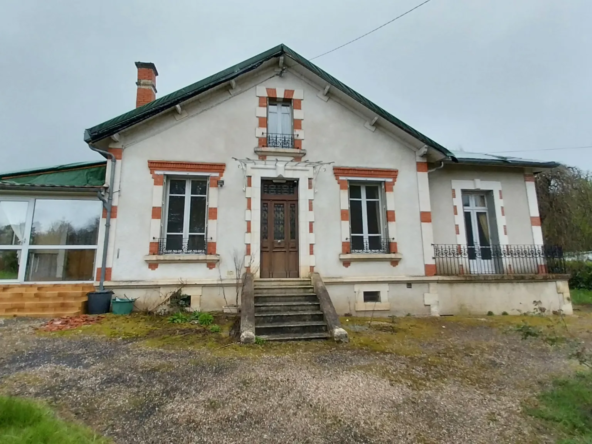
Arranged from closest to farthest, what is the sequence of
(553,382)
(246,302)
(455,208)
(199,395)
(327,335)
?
1. (199,395)
2. (553,382)
3. (327,335)
4. (246,302)
5. (455,208)

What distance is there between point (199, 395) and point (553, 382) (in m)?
3.95

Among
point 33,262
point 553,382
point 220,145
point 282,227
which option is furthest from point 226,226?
point 553,382

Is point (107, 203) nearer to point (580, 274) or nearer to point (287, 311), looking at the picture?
point (287, 311)

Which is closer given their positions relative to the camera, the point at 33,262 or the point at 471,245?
the point at 33,262

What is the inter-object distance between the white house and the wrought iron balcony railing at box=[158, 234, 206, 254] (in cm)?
2

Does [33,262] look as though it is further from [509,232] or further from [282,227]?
[509,232]

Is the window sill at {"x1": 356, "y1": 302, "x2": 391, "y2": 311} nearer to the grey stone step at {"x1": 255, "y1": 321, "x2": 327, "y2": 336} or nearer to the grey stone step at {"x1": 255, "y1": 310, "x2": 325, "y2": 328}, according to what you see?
the grey stone step at {"x1": 255, "y1": 310, "x2": 325, "y2": 328}

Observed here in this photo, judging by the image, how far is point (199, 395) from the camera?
3.21 m

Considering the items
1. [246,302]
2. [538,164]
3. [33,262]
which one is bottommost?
[246,302]

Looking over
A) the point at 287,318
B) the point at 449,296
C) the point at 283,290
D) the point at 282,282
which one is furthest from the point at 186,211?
the point at 449,296

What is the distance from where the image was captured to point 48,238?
7.33m

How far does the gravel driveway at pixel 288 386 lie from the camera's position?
2.67 metres

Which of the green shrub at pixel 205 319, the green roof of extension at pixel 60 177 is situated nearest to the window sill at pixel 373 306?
the green shrub at pixel 205 319

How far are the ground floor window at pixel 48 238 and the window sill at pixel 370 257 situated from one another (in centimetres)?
576
